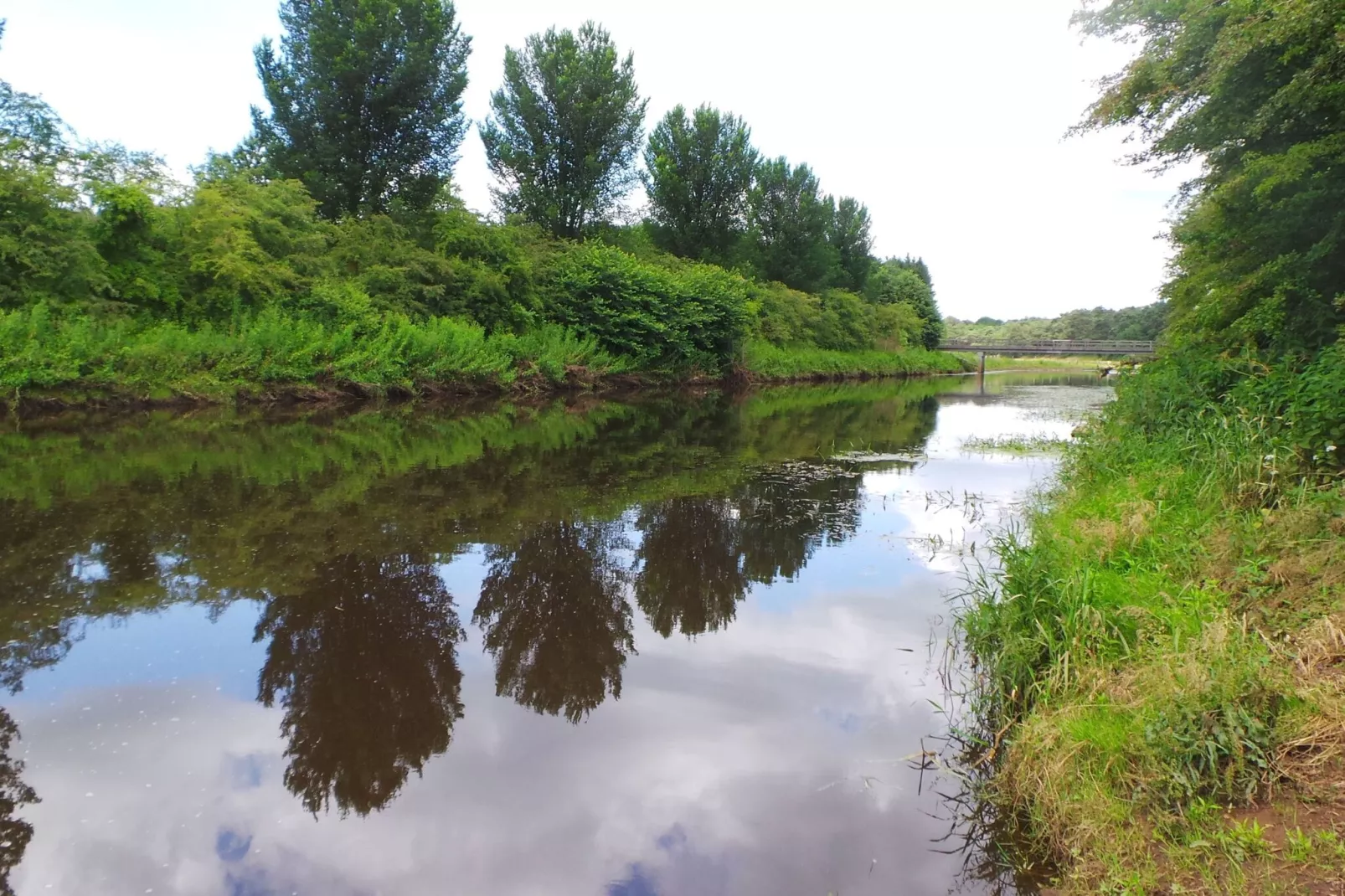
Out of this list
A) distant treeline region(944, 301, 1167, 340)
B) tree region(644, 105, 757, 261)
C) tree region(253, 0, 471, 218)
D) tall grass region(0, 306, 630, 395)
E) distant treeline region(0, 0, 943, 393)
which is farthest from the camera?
distant treeline region(944, 301, 1167, 340)

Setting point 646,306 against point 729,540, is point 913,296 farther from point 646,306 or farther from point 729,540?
point 729,540

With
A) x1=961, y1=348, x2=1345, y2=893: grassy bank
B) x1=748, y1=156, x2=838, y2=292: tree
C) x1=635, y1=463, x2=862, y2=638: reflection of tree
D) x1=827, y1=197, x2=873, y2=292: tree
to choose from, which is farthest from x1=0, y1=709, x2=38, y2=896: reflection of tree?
x1=827, y1=197, x2=873, y2=292: tree

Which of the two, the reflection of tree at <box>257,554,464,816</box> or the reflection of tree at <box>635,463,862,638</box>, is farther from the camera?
the reflection of tree at <box>635,463,862,638</box>

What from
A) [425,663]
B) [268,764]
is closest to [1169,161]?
[425,663]

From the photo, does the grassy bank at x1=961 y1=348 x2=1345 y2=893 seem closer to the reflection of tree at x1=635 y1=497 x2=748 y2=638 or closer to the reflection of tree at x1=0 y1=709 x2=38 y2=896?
the reflection of tree at x1=635 y1=497 x2=748 y2=638

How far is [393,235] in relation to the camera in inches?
960

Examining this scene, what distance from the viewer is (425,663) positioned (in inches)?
190

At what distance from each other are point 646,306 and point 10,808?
2810 cm

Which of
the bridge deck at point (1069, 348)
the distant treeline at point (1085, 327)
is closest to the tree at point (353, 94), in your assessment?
the bridge deck at point (1069, 348)

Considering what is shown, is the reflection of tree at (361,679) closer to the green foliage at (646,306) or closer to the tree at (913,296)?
the green foliage at (646,306)

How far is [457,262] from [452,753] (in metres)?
22.9

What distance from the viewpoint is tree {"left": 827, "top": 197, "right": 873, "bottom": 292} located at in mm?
56594

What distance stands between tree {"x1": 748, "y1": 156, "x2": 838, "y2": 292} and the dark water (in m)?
40.3

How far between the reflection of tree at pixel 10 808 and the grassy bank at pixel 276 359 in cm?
1473
